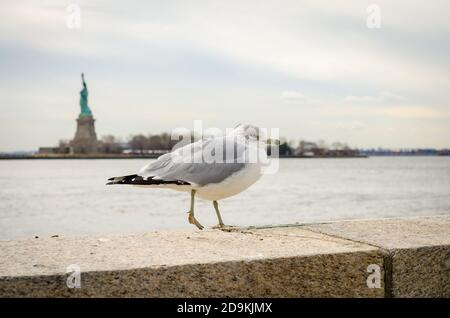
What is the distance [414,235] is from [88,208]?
2969 cm

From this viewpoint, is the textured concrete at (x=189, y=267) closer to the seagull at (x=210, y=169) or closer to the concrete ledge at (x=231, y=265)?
the concrete ledge at (x=231, y=265)

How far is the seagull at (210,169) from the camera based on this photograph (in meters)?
3.60

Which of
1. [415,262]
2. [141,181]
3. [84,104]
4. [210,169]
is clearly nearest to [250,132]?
[210,169]

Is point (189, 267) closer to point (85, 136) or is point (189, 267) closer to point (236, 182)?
point (236, 182)

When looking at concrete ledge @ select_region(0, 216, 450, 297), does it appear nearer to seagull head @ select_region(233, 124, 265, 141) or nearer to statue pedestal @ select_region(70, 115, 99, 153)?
seagull head @ select_region(233, 124, 265, 141)

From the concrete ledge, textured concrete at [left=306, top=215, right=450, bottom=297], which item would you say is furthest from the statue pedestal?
textured concrete at [left=306, top=215, right=450, bottom=297]

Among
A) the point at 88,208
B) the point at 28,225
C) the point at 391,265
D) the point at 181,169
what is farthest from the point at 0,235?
the point at 391,265

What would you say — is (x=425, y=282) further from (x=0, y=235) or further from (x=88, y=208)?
(x=88, y=208)

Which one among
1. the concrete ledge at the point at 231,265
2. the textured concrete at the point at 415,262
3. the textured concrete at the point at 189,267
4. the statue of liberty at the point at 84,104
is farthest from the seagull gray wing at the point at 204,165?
the statue of liberty at the point at 84,104

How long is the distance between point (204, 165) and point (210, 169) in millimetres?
53

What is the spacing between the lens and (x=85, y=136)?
85.2 m

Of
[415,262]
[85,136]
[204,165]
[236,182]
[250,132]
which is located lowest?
[415,262]

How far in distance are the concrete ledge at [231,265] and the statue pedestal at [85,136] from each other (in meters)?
82.7

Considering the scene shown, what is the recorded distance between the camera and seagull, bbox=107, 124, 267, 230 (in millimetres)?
3604
